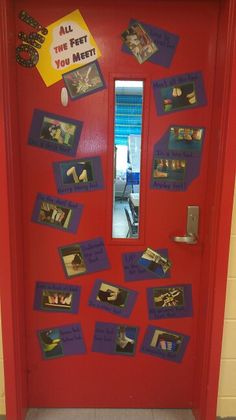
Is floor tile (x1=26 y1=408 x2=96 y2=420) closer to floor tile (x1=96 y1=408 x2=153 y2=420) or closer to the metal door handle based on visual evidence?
floor tile (x1=96 y1=408 x2=153 y2=420)

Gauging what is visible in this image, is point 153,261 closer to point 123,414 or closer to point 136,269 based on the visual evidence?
point 136,269

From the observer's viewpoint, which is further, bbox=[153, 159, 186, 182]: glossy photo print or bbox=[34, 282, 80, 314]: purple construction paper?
bbox=[34, 282, 80, 314]: purple construction paper

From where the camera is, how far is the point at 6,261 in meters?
1.53

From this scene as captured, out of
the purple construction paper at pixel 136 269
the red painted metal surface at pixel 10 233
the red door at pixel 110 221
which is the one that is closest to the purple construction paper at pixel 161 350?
the red door at pixel 110 221

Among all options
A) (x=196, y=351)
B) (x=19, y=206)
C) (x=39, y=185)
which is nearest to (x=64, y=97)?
(x=39, y=185)

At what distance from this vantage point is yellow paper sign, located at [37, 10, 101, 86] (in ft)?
4.94

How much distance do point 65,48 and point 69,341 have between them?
1.40m

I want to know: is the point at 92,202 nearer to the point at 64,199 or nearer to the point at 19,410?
the point at 64,199

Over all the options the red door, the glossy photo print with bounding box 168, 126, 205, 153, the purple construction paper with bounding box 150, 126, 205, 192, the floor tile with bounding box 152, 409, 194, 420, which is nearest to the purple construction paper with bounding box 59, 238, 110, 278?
the red door

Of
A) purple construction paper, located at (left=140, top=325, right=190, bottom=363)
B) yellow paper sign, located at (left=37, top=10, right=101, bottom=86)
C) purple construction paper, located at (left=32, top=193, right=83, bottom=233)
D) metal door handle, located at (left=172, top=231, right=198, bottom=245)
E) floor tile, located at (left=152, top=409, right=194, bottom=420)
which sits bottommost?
floor tile, located at (left=152, top=409, right=194, bottom=420)

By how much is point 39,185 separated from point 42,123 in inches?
11.1

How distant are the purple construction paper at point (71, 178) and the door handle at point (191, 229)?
0.44 meters

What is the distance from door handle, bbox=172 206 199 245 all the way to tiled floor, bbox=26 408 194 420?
3.03ft

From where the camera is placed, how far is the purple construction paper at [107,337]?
1.78 meters
